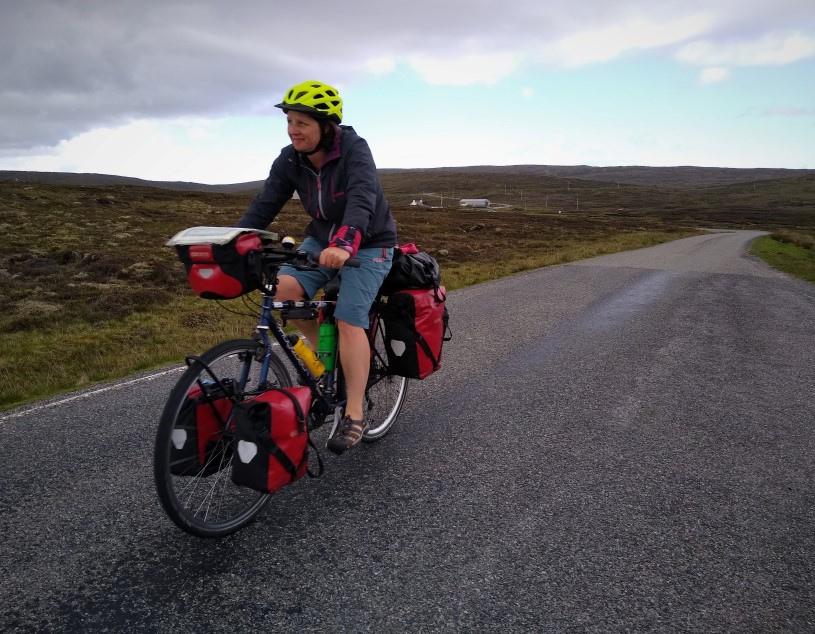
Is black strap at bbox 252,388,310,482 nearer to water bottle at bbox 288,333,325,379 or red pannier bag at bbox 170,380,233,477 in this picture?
red pannier bag at bbox 170,380,233,477

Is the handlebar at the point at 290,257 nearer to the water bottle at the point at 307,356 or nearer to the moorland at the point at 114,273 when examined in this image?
the water bottle at the point at 307,356

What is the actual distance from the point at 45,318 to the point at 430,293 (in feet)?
36.3

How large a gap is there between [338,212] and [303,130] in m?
0.56

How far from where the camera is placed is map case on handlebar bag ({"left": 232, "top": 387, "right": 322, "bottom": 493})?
2.79 meters

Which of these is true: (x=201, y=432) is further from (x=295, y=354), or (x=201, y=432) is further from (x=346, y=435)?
(x=346, y=435)

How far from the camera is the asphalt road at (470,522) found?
2.50m

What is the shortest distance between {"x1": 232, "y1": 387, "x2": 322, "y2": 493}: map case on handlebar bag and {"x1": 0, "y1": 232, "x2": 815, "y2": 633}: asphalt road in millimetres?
418

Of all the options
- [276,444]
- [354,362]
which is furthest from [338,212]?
[276,444]

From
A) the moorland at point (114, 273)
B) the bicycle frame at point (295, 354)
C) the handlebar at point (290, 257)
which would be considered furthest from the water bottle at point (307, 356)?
the moorland at point (114, 273)

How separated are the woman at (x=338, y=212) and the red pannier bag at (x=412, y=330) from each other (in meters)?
0.34

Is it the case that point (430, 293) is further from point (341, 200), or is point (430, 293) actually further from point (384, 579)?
point (384, 579)

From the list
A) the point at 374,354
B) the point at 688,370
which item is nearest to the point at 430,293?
the point at 374,354

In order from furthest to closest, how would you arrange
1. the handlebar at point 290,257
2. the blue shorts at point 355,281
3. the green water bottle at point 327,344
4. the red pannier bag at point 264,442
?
the green water bottle at point 327,344 < the blue shorts at point 355,281 < the handlebar at point 290,257 < the red pannier bag at point 264,442

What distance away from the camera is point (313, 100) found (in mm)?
3225
